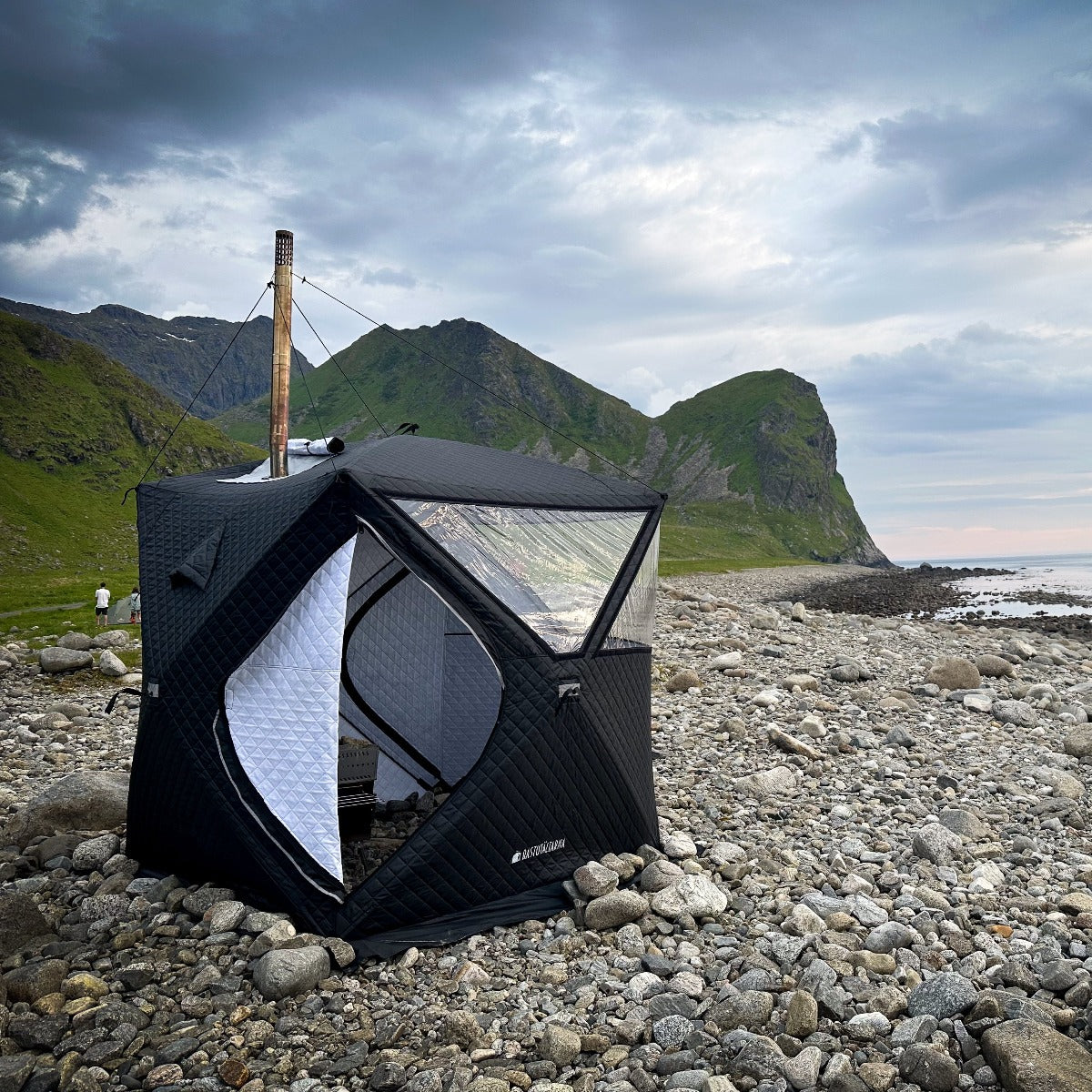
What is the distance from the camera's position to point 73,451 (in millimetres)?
83812

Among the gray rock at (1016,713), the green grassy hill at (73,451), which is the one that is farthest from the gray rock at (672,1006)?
the green grassy hill at (73,451)

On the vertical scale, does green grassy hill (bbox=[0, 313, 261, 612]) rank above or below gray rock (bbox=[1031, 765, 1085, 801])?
above

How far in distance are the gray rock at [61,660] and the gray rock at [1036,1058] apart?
17.4 metres

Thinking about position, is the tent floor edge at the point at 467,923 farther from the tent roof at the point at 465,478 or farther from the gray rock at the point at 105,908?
the tent roof at the point at 465,478

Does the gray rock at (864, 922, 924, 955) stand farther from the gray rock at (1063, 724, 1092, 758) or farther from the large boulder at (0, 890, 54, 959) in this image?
the gray rock at (1063, 724, 1092, 758)

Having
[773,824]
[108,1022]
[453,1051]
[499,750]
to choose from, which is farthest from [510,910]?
[773,824]

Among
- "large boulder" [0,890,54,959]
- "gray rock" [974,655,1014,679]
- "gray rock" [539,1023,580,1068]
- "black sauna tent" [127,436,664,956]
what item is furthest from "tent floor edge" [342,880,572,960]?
"gray rock" [974,655,1014,679]

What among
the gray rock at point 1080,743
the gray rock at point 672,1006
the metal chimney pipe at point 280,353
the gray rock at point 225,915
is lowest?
the gray rock at point 672,1006

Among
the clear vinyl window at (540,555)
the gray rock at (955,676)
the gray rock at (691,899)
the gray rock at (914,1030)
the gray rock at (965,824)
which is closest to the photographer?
the gray rock at (914,1030)

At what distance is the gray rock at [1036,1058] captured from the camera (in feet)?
15.6

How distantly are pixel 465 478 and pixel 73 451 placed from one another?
87984 mm

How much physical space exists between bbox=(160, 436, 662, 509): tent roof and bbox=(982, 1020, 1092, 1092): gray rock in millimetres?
5551

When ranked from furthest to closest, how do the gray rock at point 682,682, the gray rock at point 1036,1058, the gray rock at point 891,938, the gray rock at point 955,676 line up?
the gray rock at point 955,676
the gray rock at point 682,682
the gray rock at point 891,938
the gray rock at point 1036,1058

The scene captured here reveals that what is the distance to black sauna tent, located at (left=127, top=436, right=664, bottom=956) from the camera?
725 centimetres
